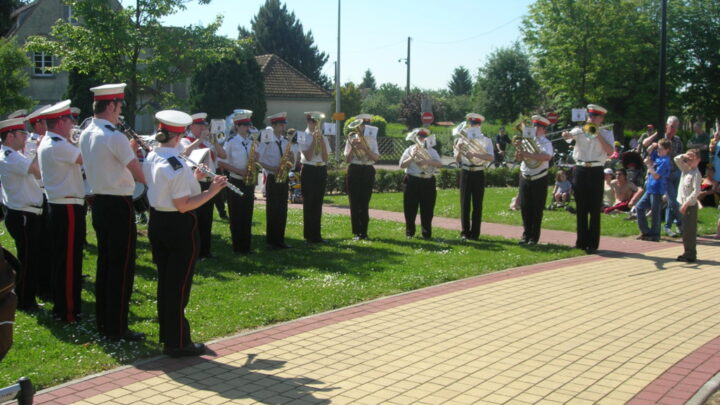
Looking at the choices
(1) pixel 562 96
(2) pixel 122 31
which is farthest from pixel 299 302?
(1) pixel 562 96

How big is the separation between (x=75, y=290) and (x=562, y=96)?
117 feet

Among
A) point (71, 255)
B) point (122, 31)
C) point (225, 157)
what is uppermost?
point (122, 31)

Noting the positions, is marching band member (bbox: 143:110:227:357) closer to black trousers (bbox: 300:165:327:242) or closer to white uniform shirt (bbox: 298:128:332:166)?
white uniform shirt (bbox: 298:128:332:166)

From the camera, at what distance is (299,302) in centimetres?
856

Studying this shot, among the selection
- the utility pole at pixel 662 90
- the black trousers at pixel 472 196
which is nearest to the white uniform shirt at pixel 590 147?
the black trousers at pixel 472 196

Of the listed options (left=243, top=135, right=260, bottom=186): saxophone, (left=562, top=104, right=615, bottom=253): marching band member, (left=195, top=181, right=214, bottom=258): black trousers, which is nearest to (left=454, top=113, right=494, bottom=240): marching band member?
(left=562, top=104, right=615, bottom=253): marching band member

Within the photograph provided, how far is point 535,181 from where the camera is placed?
13.1 metres

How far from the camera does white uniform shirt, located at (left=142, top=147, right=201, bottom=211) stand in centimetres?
631

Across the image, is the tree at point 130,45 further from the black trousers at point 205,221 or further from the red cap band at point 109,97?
the red cap band at point 109,97

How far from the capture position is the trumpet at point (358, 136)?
42.5ft

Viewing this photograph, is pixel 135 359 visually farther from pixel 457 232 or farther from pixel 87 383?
pixel 457 232

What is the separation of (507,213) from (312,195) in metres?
6.70

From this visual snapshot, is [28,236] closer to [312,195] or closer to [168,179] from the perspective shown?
[168,179]

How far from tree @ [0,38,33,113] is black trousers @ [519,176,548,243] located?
2769 centimetres
